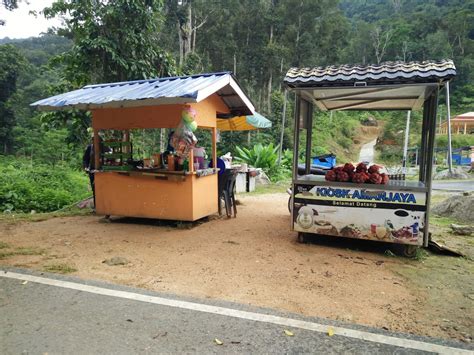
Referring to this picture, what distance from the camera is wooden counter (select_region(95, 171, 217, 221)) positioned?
6.66m

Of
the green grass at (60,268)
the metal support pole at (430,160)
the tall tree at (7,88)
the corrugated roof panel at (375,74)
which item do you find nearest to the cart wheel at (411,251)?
the metal support pole at (430,160)

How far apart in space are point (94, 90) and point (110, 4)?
3837mm

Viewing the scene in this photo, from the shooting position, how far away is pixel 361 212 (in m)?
5.29

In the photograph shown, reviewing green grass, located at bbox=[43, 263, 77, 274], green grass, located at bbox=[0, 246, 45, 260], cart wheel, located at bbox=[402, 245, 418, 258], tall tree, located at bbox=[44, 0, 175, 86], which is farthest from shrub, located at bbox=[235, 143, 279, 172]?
green grass, located at bbox=[43, 263, 77, 274]

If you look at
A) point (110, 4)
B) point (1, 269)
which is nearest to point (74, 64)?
point (110, 4)

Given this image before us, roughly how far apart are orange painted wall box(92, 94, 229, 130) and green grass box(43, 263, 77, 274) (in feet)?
9.80

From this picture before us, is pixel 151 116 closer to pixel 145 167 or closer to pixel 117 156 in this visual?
pixel 145 167

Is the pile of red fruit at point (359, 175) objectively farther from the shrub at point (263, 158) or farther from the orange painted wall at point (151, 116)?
the shrub at point (263, 158)

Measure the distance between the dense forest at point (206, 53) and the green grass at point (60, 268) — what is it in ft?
17.1

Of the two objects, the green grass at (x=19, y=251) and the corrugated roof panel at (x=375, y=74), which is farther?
the green grass at (x=19, y=251)

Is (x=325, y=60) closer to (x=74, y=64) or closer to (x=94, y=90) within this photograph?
(x=74, y=64)

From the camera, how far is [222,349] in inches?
110

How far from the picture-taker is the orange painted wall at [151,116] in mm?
6660

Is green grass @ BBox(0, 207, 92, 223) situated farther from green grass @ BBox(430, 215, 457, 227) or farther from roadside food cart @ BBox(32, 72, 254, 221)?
green grass @ BBox(430, 215, 457, 227)
